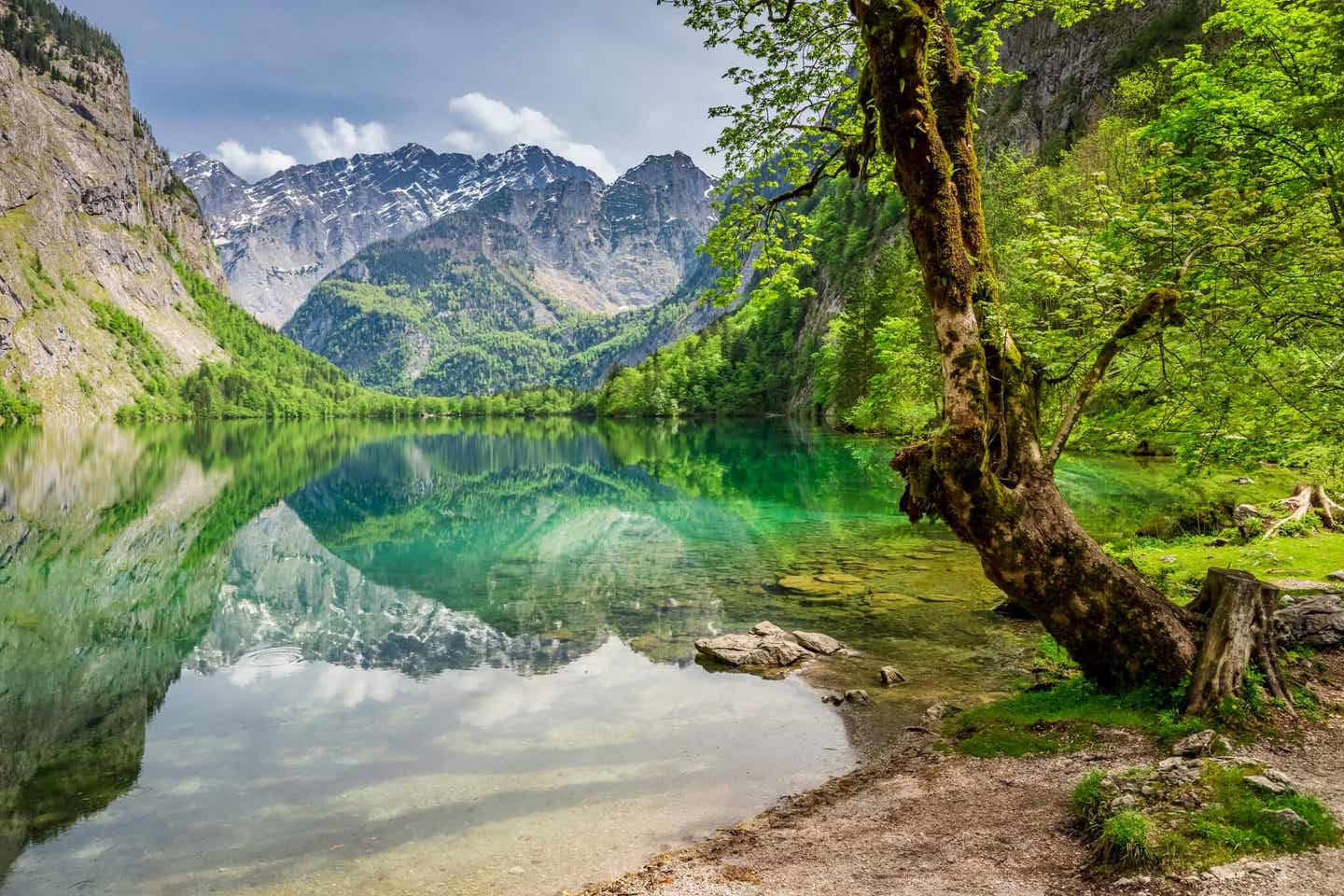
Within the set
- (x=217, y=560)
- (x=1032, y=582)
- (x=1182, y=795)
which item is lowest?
(x=217, y=560)

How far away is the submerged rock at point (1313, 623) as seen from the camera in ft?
37.9

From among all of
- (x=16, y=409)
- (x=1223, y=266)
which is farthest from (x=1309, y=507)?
(x=16, y=409)

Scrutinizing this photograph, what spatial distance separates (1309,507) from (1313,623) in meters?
13.9

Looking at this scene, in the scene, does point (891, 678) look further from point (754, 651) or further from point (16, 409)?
point (16, 409)

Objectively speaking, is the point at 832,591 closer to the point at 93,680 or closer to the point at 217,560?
the point at 93,680

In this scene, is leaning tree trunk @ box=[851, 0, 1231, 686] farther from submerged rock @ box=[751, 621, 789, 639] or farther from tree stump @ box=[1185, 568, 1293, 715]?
submerged rock @ box=[751, 621, 789, 639]

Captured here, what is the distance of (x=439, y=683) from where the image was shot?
678 inches

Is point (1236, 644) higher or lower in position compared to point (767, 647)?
higher

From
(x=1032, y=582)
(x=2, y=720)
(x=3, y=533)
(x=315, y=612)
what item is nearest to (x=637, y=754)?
(x=1032, y=582)

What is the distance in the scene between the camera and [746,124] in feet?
45.4

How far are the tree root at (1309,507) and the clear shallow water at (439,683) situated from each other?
14.9 ft

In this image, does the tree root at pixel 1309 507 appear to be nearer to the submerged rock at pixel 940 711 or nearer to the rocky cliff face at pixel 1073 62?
the submerged rock at pixel 940 711

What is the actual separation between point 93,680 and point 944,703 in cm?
1808

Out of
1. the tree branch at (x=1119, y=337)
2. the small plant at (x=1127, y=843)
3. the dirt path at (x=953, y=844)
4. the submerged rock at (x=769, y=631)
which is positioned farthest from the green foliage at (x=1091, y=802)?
the submerged rock at (x=769, y=631)
